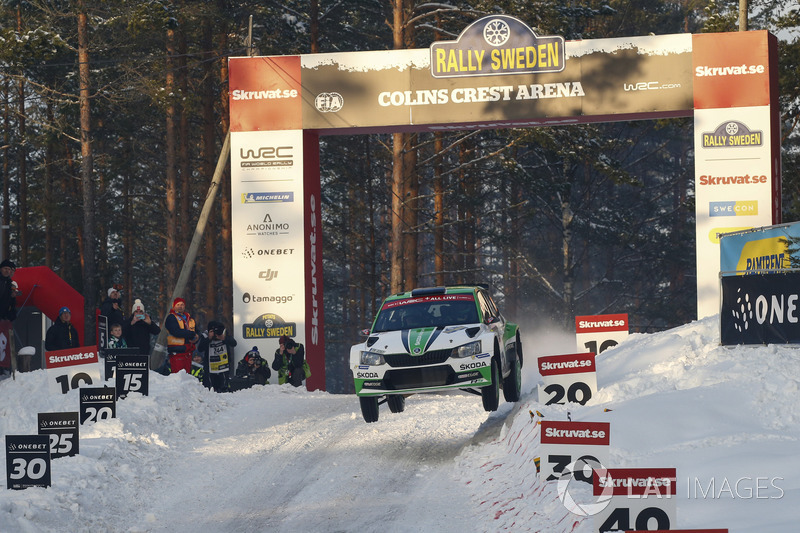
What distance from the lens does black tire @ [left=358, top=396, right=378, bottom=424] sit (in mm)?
13054

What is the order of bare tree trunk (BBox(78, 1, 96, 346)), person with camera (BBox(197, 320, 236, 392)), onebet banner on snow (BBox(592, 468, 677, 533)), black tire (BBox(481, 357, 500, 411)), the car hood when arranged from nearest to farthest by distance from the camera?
onebet banner on snow (BBox(592, 468, 677, 533))
the car hood
black tire (BBox(481, 357, 500, 411))
person with camera (BBox(197, 320, 236, 392))
bare tree trunk (BBox(78, 1, 96, 346))

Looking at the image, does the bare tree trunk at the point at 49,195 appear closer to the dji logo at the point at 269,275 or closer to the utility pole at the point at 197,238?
the utility pole at the point at 197,238

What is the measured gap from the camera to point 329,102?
21203mm

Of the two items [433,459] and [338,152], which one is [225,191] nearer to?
[338,152]

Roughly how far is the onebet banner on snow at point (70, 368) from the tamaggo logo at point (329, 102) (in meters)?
8.98

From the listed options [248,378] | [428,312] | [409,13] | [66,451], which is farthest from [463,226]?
[66,451]

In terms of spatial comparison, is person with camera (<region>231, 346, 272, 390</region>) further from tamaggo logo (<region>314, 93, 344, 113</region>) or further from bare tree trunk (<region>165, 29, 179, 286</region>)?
bare tree trunk (<region>165, 29, 179, 286</region>)

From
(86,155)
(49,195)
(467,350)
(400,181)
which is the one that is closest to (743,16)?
(400,181)

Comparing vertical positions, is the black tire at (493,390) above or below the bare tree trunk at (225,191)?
below

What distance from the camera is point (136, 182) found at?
45062 millimetres

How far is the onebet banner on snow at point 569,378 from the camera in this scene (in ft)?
37.1
